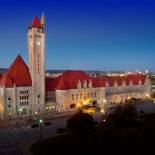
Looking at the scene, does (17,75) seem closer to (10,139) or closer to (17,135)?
(17,135)

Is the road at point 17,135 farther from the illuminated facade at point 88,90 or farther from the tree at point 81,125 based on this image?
the illuminated facade at point 88,90

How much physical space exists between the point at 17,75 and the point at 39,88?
339 inches

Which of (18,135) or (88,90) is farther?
(88,90)

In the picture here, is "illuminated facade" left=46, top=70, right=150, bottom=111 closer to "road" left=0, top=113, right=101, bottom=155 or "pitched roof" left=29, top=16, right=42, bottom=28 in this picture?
"road" left=0, top=113, right=101, bottom=155

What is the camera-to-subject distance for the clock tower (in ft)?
308

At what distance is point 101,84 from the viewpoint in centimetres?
11588

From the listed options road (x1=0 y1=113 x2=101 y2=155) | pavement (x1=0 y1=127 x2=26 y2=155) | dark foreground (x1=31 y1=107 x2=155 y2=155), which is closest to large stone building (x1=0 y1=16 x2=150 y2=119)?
road (x1=0 y1=113 x2=101 y2=155)

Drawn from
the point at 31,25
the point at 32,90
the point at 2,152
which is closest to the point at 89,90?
the point at 32,90

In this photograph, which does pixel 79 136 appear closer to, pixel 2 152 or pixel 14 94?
pixel 2 152

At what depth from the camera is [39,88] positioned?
96625 mm

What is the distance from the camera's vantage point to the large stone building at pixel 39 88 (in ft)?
298

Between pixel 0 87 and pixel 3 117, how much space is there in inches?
361

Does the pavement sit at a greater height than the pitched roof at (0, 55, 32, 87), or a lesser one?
lesser

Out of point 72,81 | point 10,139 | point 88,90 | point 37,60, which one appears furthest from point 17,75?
point 88,90
